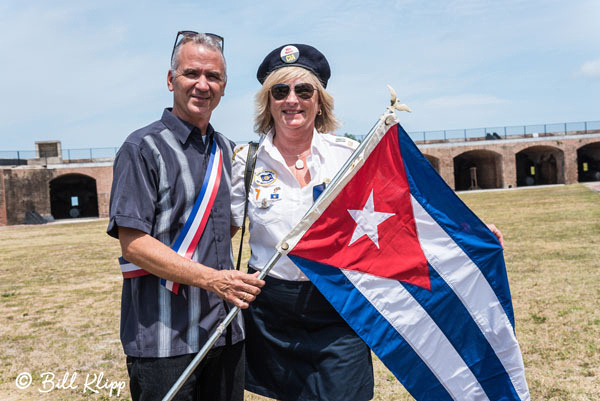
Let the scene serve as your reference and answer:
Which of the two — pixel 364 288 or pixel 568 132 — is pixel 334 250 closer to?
pixel 364 288

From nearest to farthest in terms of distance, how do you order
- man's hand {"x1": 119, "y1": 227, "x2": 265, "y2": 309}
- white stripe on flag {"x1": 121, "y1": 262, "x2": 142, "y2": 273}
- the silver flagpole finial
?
1. man's hand {"x1": 119, "y1": 227, "x2": 265, "y2": 309}
2. white stripe on flag {"x1": 121, "y1": 262, "x2": 142, "y2": 273}
3. the silver flagpole finial

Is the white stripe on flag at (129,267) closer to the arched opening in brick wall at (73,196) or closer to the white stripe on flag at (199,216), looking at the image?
the white stripe on flag at (199,216)

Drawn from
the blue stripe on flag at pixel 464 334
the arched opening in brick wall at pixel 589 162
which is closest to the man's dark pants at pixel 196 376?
the blue stripe on flag at pixel 464 334

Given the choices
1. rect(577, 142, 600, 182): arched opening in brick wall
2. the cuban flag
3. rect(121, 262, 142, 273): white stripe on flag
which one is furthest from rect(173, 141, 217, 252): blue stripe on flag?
rect(577, 142, 600, 182): arched opening in brick wall

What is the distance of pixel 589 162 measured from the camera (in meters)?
41.7

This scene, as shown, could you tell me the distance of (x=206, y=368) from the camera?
84.0 inches

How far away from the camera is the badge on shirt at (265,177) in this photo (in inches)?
91.8

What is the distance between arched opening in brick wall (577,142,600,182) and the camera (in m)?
40.6

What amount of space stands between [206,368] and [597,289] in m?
5.60

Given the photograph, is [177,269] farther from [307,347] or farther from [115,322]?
[115,322]

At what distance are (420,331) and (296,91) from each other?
4.19ft

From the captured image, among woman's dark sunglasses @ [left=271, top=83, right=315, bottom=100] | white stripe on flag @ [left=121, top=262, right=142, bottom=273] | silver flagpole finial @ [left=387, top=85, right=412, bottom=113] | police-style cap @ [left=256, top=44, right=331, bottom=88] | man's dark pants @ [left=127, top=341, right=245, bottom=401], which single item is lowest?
man's dark pants @ [left=127, top=341, right=245, bottom=401]

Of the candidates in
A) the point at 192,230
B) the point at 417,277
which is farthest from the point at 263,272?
the point at 417,277

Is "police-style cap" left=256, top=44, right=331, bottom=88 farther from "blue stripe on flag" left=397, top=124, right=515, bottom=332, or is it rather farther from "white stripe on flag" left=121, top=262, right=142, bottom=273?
"white stripe on flag" left=121, top=262, right=142, bottom=273
